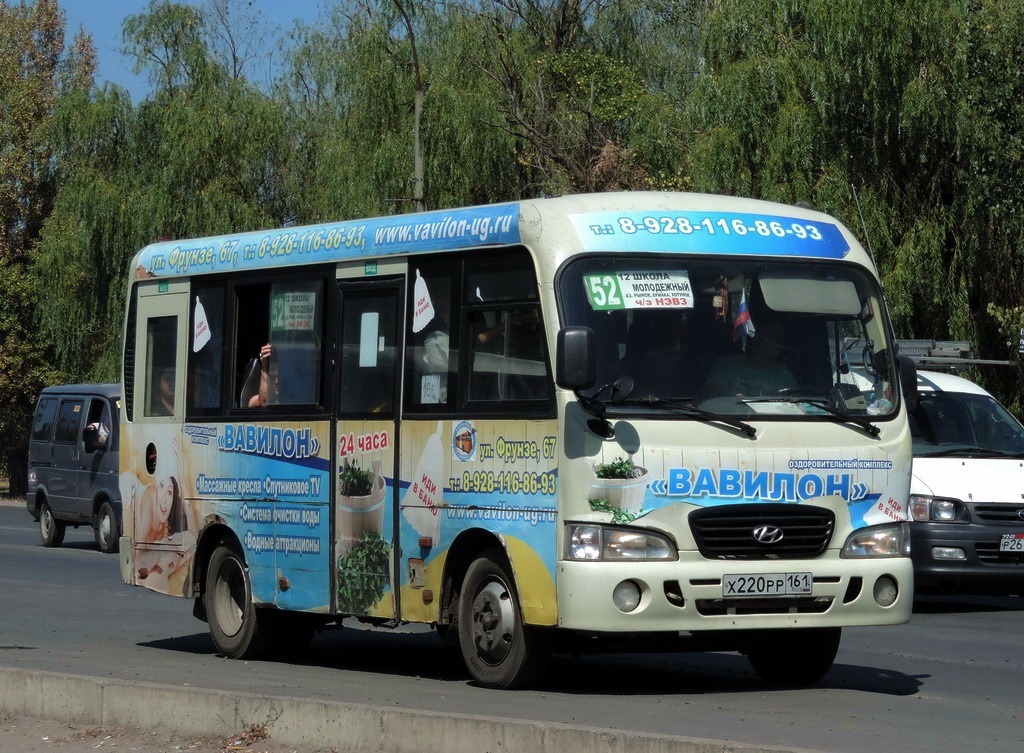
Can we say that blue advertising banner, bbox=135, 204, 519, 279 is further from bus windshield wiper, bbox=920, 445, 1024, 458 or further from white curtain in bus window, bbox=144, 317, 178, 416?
bus windshield wiper, bbox=920, 445, 1024, 458

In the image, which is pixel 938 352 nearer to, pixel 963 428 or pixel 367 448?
pixel 963 428

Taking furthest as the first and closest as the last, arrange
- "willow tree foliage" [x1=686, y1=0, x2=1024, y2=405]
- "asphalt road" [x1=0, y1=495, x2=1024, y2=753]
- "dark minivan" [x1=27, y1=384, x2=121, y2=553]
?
"dark minivan" [x1=27, y1=384, x2=121, y2=553] < "willow tree foliage" [x1=686, y1=0, x2=1024, y2=405] < "asphalt road" [x1=0, y1=495, x2=1024, y2=753]

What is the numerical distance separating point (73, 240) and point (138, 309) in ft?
90.8

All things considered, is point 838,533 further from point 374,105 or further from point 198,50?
point 198,50

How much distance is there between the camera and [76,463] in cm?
2759

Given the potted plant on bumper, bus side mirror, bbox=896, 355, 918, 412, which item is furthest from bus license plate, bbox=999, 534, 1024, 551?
the potted plant on bumper

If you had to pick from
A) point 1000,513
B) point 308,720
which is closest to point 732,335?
point 308,720

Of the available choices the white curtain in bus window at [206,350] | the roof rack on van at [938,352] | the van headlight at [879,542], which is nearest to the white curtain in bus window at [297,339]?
the white curtain in bus window at [206,350]

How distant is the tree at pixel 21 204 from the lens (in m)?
46.1

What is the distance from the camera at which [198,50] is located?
41.1 metres

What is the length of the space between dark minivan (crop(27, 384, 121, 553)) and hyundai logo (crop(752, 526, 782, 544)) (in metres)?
17.5

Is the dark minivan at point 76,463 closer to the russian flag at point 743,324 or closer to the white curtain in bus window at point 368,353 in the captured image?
the white curtain in bus window at point 368,353

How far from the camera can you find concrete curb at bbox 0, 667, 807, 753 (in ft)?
24.3

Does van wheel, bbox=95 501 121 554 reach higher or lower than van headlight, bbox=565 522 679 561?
lower
